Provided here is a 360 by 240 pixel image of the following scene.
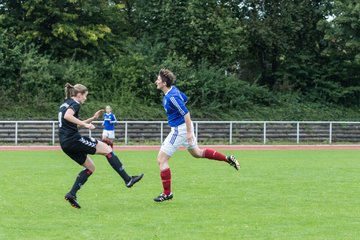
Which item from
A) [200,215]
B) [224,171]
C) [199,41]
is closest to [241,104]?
[199,41]

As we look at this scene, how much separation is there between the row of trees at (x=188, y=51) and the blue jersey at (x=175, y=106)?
23.3 m

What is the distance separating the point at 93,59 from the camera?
39094 millimetres

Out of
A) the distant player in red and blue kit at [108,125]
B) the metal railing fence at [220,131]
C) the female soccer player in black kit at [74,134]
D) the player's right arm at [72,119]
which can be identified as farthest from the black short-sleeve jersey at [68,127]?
the metal railing fence at [220,131]

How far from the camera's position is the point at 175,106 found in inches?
453

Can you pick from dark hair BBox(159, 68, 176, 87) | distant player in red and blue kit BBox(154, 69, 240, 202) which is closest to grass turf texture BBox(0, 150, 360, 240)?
distant player in red and blue kit BBox(154, 69, 240, 202)

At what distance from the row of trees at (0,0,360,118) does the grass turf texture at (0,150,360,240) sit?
1850 centimetres

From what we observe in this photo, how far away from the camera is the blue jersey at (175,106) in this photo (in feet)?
37.6

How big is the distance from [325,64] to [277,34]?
346cm

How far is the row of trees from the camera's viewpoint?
36156 mm

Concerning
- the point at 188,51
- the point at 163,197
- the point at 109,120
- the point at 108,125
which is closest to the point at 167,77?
the point at 163,197

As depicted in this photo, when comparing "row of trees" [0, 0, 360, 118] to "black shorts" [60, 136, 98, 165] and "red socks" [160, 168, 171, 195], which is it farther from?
"black shorts" [60, 136, 98, 165]

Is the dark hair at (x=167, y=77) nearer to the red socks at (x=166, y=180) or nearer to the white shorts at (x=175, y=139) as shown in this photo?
the white shorts at (x=175, y=139)

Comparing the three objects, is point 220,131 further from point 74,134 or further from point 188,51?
point 74,134

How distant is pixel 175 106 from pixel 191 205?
148 centimetres
